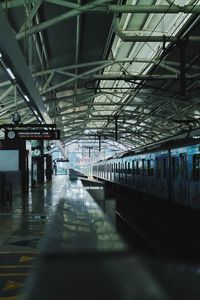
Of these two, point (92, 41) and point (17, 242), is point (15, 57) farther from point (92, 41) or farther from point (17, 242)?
point (92, 41)

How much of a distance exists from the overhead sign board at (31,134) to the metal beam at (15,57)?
6.88 meters

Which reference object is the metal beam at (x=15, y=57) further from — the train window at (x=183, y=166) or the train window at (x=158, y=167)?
the train window at (x=158, y=167)

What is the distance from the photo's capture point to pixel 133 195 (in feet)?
89.1

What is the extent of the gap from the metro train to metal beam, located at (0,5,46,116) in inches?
199

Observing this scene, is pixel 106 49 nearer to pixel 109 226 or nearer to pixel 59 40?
pixel 59 40

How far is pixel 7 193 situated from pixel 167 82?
10.7 m

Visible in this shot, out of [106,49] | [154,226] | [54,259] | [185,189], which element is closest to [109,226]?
[54,259]

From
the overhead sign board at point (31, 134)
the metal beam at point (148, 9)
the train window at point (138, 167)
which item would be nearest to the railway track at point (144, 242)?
the train window at point (138, 167)

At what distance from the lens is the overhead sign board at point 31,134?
20703mm

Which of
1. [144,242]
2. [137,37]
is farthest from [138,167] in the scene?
[144,242]

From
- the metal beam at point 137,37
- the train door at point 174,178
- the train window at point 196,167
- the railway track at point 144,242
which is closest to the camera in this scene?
the railway track at point 144,242

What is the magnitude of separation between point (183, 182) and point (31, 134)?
28.8 feet

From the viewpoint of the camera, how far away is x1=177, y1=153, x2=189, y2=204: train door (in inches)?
553

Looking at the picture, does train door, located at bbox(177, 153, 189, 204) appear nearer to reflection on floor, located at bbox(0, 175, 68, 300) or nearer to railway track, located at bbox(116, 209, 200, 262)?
railway track, located at bbox(116, 209, 200, 262)
